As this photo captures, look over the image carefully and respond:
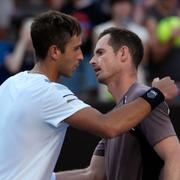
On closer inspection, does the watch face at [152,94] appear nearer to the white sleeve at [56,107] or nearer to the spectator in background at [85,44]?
the white sleeve at [56,107]

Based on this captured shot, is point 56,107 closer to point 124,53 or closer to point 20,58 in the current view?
point 124,53

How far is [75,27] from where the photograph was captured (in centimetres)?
446

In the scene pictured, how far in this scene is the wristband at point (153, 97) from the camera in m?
4.33

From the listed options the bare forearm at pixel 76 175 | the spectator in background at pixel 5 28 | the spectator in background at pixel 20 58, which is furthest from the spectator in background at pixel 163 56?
the bare forearm at pixel 76 175

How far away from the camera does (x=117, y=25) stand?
9133 millimetres


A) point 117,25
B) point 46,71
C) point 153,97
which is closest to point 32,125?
point 46,71

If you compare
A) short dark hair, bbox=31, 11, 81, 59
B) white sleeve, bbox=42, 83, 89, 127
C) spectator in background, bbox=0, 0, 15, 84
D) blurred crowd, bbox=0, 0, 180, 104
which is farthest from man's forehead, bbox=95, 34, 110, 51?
spectator in background, bbox=0, 0, 15, 84

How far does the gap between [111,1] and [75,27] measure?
16.8 feet

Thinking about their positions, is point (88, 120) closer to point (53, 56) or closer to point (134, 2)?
point (53, 56)

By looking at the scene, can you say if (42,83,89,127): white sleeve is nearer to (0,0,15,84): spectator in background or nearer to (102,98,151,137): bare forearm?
(102,98,151,137): bare forearm

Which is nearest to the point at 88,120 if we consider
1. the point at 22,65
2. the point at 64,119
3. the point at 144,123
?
the point at 64,119

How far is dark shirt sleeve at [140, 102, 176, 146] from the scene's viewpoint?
4.45m

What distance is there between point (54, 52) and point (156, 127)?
0.74 meters

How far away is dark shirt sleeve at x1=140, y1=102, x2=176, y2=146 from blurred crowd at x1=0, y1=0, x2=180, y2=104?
401 centimetres
